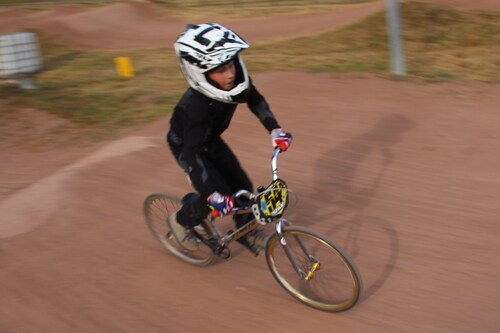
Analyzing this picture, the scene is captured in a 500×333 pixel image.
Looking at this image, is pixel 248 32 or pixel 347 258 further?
pixel 248 32

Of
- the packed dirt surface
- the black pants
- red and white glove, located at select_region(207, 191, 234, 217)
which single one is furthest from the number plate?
the black pants

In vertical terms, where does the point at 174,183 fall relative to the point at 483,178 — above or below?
above

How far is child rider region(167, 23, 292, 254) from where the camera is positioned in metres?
3.71

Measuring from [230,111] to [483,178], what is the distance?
140 inches

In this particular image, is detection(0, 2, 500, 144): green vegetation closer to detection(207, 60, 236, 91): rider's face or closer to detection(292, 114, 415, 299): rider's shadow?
detection(292, 114, 415, 299): rider's shadow

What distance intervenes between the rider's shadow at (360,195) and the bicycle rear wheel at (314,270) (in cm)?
36

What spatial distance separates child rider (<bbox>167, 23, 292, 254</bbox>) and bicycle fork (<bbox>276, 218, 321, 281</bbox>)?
1.34 feet

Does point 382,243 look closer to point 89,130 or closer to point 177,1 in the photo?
point 89,130

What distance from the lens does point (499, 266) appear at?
440 cm

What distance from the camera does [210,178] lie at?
409 centimetres

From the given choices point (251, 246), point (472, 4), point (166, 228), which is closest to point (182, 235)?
point (166, 228)

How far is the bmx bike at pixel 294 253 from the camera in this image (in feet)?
12.2

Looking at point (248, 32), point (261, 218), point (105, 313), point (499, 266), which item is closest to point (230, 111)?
point (261, 218)

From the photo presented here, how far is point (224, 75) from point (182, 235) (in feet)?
5.62
